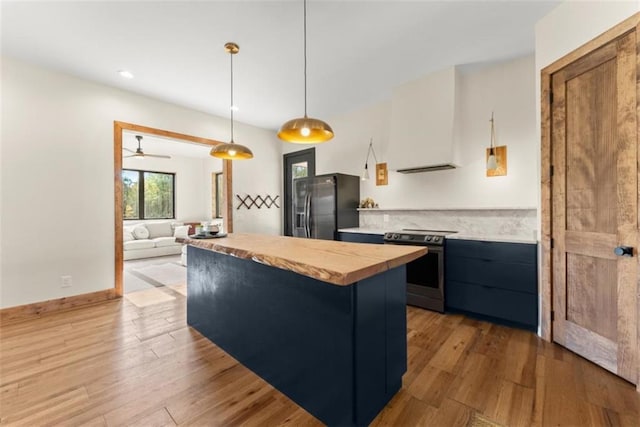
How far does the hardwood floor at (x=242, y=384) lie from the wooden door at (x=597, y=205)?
242 millimetres

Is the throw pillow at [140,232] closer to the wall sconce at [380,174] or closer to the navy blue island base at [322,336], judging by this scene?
the wall sconce at [380,174]

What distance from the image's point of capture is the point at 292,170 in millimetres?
5832

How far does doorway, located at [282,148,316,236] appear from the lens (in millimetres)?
5480

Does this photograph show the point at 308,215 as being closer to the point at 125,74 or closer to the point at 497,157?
the point at 497,157

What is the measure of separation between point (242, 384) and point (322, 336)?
809 mm

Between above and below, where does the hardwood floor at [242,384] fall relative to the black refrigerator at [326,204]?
below

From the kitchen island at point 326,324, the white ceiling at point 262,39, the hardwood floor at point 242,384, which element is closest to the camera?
the kitchen island at point 326,324

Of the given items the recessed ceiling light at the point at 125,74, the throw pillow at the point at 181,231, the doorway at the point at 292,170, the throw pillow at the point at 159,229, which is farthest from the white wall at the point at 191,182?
the recessed ceiling light at the point at 125,74

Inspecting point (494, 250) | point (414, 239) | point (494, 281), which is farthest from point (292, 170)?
point (494, 281)

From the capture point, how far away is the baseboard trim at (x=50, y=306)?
9.64 ft

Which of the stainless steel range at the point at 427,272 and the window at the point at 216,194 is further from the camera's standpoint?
the window at the point at 216,194

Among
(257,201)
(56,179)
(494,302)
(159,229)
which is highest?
(56,179)

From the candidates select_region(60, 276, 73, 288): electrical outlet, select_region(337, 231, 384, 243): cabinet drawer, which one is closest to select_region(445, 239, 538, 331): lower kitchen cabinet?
select_region(337, 231, 384, 243): cabinet drawer

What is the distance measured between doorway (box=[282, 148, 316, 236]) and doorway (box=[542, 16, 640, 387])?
3.80m
